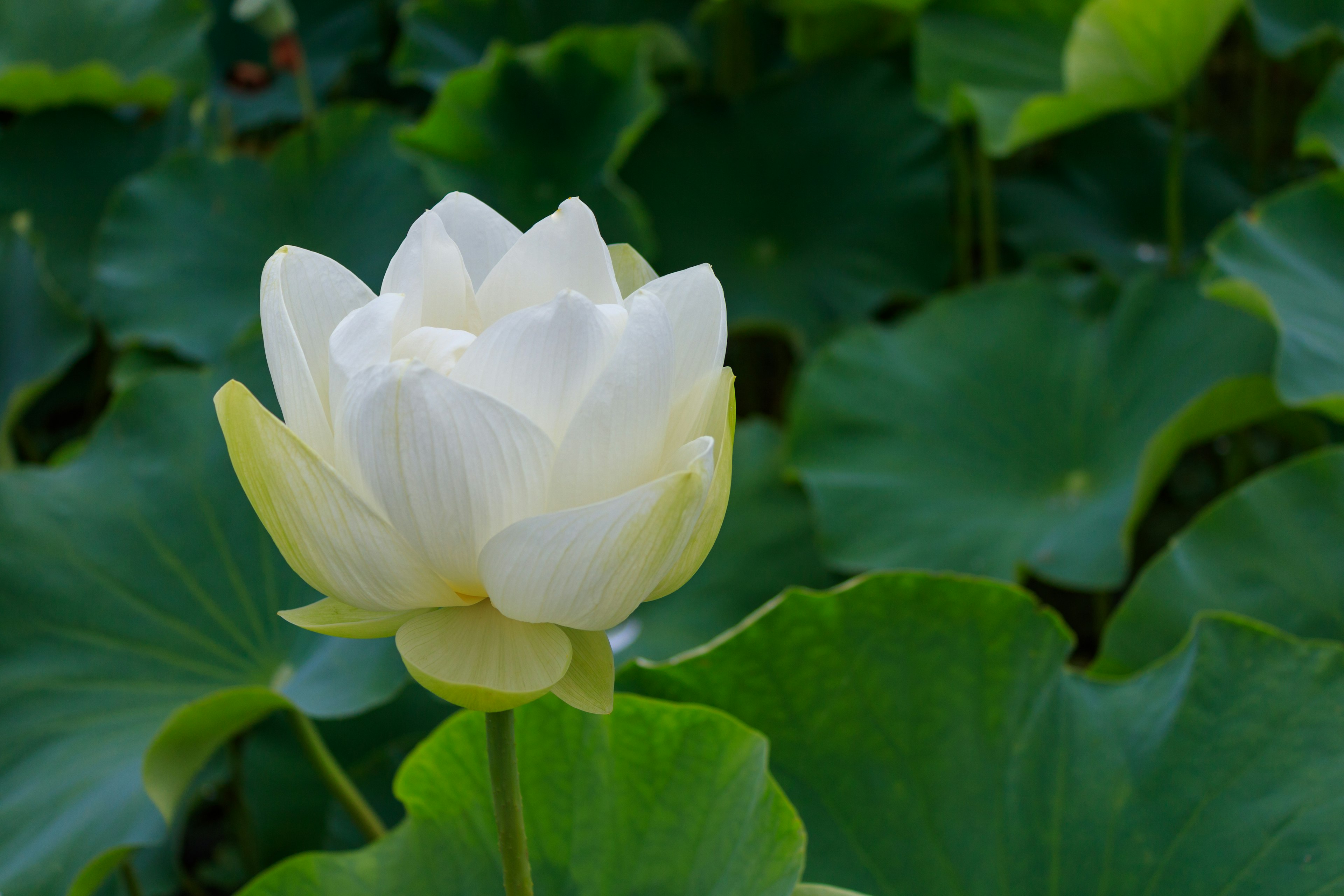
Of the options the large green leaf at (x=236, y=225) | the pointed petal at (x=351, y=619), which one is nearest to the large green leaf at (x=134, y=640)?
the pointed petal at (x=351, y=619)

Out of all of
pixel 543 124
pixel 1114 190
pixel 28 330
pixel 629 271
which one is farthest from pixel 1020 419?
pixel 28 330

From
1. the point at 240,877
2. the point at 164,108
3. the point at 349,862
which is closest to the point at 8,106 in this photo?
the point at 164,108

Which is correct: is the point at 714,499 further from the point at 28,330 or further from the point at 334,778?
the point at 28,330

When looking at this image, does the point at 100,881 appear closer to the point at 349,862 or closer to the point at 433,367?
the point at 349,862

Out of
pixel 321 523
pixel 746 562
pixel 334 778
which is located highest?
pixel 321 523

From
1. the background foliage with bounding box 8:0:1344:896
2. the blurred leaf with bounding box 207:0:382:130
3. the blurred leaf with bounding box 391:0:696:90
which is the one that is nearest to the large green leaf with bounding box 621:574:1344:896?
the background foliage with bounding box 8:0:1344:896

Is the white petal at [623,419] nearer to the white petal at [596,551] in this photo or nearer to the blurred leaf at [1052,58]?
the white petal at [596,551]
